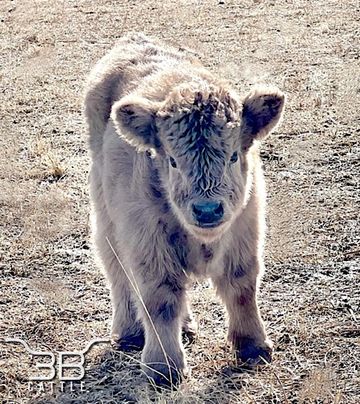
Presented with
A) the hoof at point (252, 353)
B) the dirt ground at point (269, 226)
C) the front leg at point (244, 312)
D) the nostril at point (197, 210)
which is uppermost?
the nostril at point (197, 210)

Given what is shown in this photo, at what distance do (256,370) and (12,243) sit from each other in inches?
120

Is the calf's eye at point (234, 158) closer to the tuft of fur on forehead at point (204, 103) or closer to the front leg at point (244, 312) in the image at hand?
the tuft of fur on forehead at point (204, 103)

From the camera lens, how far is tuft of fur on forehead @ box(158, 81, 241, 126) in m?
5.16

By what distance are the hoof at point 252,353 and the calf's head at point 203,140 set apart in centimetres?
93

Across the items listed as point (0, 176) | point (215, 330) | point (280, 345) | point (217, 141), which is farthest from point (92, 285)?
point (0, 176)

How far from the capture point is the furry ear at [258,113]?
5457mm

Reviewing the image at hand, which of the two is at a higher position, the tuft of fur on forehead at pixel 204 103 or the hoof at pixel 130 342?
the tuft of fur on forehead at pixel 204 103

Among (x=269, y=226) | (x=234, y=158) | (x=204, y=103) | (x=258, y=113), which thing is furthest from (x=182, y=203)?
(x=269, y=226)

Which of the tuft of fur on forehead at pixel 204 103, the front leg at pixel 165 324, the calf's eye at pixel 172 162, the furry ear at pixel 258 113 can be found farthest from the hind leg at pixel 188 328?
the tuft of fur on forehead at pixel 204 103

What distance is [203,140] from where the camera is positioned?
16.8 ft

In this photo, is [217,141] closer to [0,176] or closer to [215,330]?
[215,330]

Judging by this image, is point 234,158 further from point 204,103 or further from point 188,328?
point 188,328

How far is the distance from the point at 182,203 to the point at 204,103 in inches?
23.5

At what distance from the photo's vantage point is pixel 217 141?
202 inches
